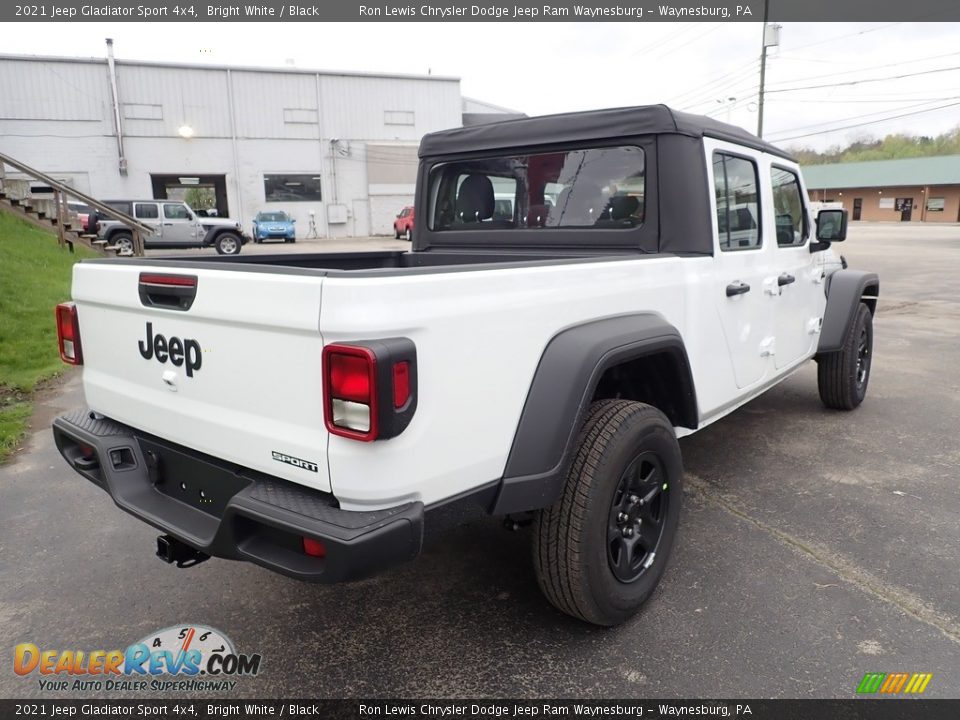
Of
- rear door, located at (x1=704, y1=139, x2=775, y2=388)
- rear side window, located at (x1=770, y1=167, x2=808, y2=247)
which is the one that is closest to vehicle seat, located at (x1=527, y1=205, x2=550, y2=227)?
rear door, located at (x1=704, y1=139, x2=775, y2=388)

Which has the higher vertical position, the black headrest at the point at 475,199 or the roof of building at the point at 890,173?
the roof of building at the point at 890,173

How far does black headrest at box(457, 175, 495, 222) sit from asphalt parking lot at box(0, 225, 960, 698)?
1.74 m

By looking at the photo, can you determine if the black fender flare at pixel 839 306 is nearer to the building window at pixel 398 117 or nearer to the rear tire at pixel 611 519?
the rear tire at pixel 611 519

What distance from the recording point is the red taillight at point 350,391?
174 cm

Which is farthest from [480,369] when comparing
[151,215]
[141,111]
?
[141,111]

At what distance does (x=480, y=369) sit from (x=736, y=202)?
213cm

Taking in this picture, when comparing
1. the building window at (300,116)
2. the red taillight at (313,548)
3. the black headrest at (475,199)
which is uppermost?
the building window at (300,116)

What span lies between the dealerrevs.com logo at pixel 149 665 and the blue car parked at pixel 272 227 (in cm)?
2867

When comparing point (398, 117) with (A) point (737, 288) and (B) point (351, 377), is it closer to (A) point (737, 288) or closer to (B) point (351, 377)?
(A) point (737, 288)

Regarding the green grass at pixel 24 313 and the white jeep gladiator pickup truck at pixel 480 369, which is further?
the green grass at pixel 24 313

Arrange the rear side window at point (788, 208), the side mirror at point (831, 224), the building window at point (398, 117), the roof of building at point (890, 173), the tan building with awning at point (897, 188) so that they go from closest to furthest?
the rear side window at point (788, 208) → the side mirror at point (831, 224) → the building window at point (398, 117) → the roof of building at point (890, 173) → the tan building with awning at point (897, 188)

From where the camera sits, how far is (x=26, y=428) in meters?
5.17

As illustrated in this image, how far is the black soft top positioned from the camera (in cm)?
305

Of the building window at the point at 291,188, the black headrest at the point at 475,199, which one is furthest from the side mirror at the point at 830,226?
the building window at the point at 291,188
